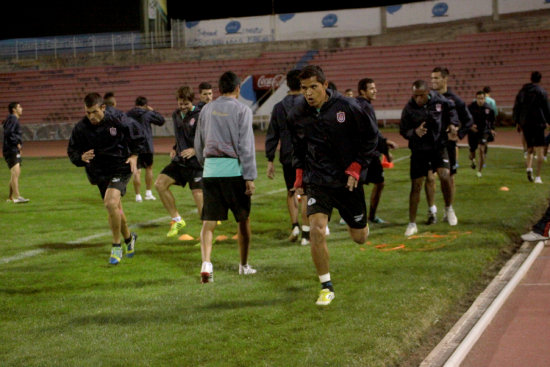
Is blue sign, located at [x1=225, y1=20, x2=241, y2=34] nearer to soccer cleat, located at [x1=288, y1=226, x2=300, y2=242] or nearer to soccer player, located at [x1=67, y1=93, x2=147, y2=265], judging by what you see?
soccer cleat, located at [x1=288, y1=226, x2=300, y2=242]

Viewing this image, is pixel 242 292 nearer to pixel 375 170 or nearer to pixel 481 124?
pixel 375 170

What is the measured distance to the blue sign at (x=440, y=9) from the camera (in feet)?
130

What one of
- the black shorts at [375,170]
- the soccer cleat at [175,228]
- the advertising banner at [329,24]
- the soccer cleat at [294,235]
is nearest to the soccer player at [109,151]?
the soccer cleat at [175,228]

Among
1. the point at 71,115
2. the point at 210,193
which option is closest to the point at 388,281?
the point at 210,193

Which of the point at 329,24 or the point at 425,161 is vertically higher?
the point at 329,24

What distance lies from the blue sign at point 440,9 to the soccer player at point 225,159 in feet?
114

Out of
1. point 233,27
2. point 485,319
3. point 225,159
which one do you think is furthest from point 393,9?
point 485,319

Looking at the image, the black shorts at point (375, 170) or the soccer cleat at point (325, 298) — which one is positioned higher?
the black shorts at point (375, 170)

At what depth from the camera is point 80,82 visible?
4450cm

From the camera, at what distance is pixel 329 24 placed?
1628 inches

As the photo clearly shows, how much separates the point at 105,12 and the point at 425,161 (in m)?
38.7

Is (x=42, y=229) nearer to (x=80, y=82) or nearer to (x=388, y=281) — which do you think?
(x=388, y=281)

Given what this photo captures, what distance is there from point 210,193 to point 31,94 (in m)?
40.5

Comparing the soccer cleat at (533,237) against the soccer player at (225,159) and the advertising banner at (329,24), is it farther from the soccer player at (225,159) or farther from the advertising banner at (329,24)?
the advertising banner at (329,24)
